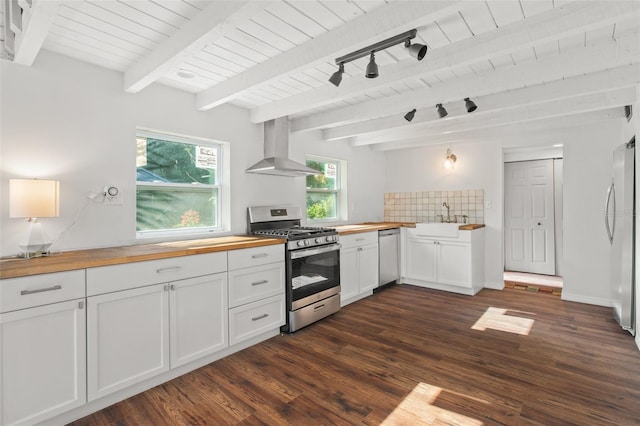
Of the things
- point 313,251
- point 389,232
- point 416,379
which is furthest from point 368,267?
point 416,379

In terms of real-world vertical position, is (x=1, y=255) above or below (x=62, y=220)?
below

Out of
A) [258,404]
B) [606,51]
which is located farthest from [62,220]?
[606,51]

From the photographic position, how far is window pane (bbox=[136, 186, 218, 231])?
9.59ft

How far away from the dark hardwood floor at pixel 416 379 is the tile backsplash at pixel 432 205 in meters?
1.85

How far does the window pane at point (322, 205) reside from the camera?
4.64 metres

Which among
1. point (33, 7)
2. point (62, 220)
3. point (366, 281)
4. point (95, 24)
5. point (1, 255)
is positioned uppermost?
point (95, 24)

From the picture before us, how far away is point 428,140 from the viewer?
16.1 ft

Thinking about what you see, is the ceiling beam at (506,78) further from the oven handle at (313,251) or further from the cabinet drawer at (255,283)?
the cabinet drawer at (255,283)

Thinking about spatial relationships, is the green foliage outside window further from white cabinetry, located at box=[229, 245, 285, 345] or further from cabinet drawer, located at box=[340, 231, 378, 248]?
white cabinetry, located at box=[229, 245, 285, 345]

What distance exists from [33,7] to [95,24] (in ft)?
1.36

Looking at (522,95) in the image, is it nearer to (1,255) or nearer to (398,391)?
(398,391)

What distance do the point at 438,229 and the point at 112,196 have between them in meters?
3.87

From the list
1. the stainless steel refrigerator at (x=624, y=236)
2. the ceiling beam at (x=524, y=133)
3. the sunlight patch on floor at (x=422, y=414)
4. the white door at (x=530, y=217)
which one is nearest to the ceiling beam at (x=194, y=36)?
the sunlight patch on floor at (x=422, y=414)

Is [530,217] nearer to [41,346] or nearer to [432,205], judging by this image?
[432,205]
